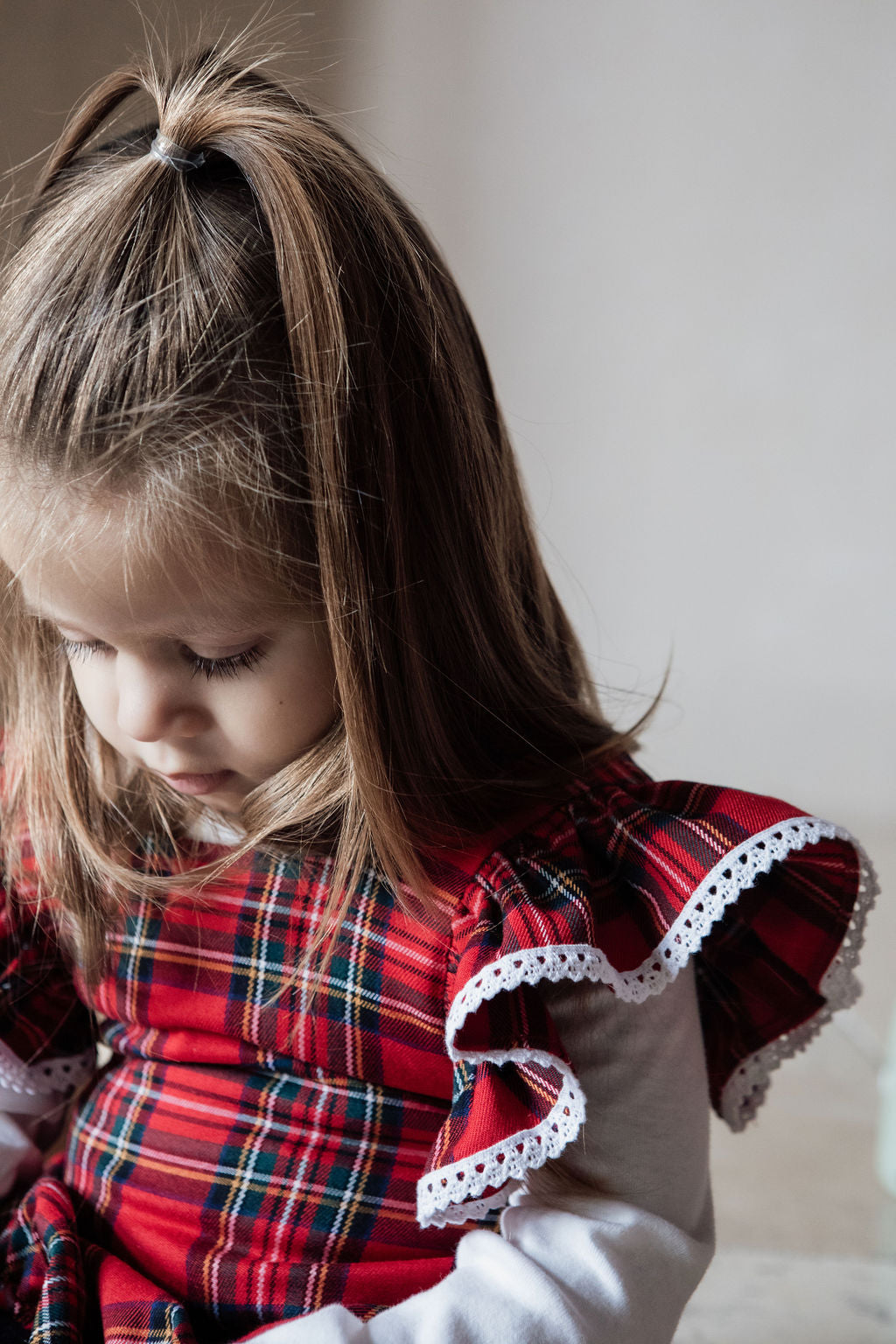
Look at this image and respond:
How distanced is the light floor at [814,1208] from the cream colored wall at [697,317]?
421mm

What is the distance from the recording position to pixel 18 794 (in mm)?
697

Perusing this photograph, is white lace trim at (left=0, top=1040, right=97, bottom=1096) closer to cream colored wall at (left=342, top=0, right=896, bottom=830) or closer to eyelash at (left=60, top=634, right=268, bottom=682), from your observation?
eyelash at (left=60, top=634, right=268, bottom=682)

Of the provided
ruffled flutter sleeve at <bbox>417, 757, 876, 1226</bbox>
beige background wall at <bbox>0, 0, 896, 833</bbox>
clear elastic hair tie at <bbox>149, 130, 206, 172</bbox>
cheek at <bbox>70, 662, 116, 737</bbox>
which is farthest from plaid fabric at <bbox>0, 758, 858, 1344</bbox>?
beige background wall at <bbox>0, 0, 896, 833</bbox>

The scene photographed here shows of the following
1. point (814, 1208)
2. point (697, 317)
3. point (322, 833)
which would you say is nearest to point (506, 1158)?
point (322, 833)

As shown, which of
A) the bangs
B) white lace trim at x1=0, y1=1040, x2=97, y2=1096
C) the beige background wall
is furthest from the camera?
the beige background wall

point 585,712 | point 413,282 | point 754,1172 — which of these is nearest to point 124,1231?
point 585,712

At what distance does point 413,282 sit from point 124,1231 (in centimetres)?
49

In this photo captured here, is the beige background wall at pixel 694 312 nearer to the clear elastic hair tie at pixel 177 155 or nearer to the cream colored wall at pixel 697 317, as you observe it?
the cream colored wall at pixel 697 317

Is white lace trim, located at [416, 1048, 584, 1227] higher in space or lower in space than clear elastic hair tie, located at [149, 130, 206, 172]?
lower

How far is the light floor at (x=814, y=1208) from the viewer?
0.85 m

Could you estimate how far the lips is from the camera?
1.86ft

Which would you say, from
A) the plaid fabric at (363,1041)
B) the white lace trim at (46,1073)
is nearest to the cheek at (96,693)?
the plaid fabric at (363,1041)

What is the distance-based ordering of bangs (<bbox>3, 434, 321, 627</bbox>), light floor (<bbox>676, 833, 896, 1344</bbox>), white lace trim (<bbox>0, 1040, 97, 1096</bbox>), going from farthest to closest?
light floor (<bbox>676, 833, 896, 1344</bbox>)
white lace trim (<bbox>0, 1040, 97, 1096</bbox>)
bangs (<bbox>3, 434, 321, 627</bbox>)

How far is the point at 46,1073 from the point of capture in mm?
693
